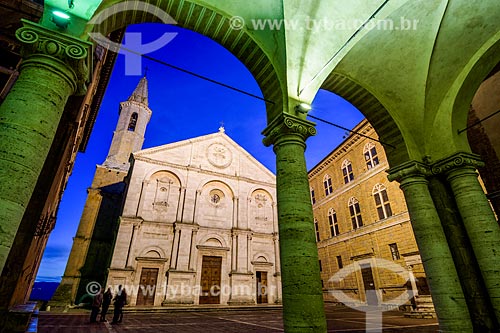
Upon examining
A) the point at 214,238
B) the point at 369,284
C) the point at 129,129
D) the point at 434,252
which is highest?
the point at 129,129

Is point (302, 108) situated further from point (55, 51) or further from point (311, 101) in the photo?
point (55, 51)

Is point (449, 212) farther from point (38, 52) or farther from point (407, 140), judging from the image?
point (38, 52)

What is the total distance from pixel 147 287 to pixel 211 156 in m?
11.5

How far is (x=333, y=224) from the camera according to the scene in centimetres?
2169

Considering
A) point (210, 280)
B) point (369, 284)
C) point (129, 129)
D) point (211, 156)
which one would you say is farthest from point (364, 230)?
point (129, 129)

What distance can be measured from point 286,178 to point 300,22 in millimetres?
3431

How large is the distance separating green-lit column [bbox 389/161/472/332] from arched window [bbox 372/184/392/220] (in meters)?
11.8

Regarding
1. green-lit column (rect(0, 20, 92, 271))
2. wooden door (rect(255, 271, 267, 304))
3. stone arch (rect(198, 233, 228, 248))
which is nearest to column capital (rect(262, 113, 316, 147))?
green-lit column (rect(0, 20, 92, 271))

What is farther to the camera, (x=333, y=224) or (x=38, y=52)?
(x=333, y=224)

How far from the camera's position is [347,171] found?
20.5 metres

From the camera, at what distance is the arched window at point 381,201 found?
16266mm

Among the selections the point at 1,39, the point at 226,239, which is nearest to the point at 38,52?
the point at 1,39

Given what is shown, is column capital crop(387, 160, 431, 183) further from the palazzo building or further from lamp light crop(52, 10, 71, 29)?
lamp light crop(52, 10, 71, 29)

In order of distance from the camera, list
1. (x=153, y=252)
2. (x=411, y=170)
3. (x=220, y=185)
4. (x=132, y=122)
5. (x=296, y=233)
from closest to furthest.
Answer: (x=296, y=233) → (x=411, y=170) → (x=153, y=252) → (x=220, y=185) → (x=132, y=122)
